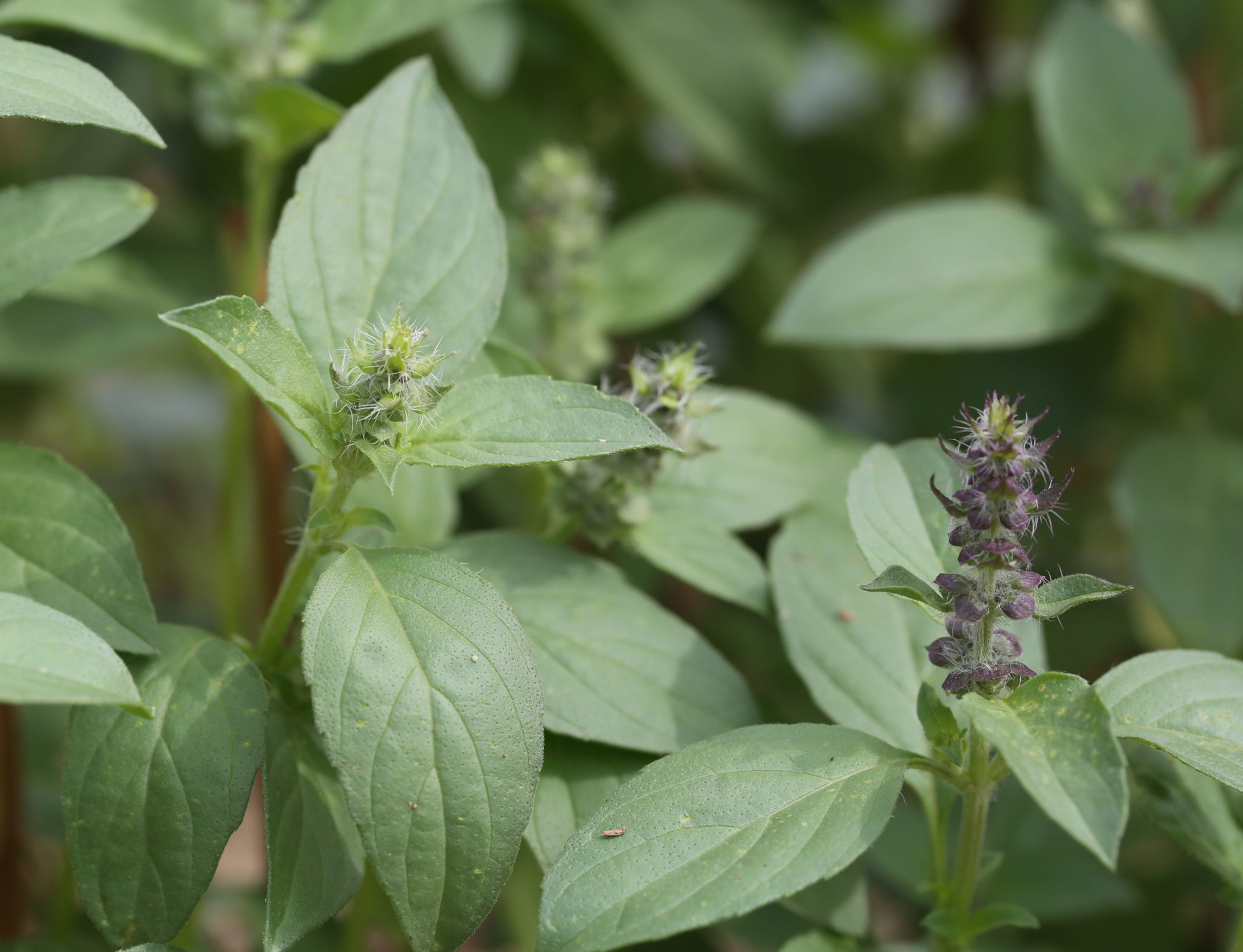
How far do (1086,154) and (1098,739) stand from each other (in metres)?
0.91

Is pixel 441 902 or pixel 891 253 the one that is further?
pixel 891 253

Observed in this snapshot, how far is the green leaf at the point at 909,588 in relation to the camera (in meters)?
0.62

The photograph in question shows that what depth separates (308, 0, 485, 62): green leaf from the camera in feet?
3.37

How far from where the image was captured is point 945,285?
3.84 ft

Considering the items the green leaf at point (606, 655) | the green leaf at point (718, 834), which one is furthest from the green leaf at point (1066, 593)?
the green leaf at point (606, 655)

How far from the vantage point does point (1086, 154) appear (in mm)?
1314

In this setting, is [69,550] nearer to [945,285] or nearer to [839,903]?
[839,903]

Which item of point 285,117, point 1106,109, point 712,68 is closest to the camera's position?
point 285,117

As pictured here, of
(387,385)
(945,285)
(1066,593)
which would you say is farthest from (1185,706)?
(945,285)

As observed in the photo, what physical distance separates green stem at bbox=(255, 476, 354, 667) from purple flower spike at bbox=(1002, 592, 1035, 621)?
0.38m

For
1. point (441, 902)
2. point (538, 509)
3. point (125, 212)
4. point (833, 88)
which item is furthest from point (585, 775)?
point (833, 88)

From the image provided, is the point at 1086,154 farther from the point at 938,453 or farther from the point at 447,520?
the point at 447,520

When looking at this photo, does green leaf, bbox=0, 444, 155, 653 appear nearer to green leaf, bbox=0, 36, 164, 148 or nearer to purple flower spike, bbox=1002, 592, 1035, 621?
green leaf, bbox=0, 36, 164, 148

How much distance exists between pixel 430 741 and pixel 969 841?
344mm
